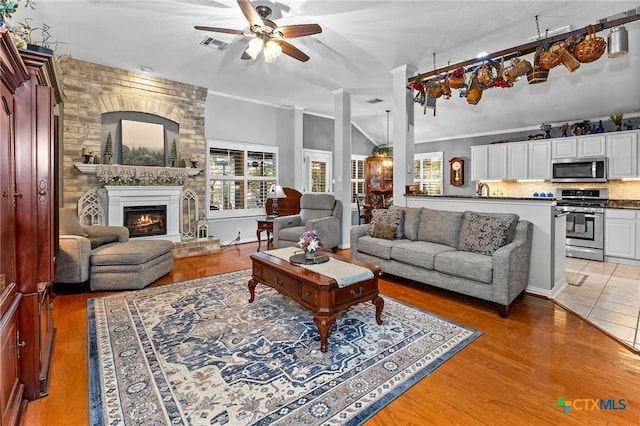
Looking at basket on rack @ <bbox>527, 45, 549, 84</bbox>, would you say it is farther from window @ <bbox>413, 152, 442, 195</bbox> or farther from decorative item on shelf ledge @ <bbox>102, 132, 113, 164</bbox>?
decorative item on shelf ledge @ <bbox>102, 132, 113, 164</bbox>

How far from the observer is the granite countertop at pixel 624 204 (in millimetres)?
4944

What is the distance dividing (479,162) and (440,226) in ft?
13.0

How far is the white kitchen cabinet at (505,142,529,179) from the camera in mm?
6289

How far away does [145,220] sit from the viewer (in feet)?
17.4

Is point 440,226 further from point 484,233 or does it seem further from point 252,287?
point 252,287

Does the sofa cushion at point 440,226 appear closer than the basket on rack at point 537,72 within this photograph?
No

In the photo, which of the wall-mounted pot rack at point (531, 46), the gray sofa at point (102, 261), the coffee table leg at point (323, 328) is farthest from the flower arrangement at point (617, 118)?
the gray sofa at point (102, 261)

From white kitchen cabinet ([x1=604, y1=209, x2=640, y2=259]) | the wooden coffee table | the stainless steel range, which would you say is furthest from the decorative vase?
white kitchen cabinet ([x1=604, y1=209, x2=640, y2=259])

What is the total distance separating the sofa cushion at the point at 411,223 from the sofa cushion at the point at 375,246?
29 cm

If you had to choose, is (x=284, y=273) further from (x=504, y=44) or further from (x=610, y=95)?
(x=610, y=95)

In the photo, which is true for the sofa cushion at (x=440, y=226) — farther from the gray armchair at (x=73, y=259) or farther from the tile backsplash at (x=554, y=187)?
the gray armchair at (x=73, y=259)

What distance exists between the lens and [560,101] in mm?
5441

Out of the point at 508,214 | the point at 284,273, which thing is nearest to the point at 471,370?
the point at 284,273

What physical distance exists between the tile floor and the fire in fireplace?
5.67 m
